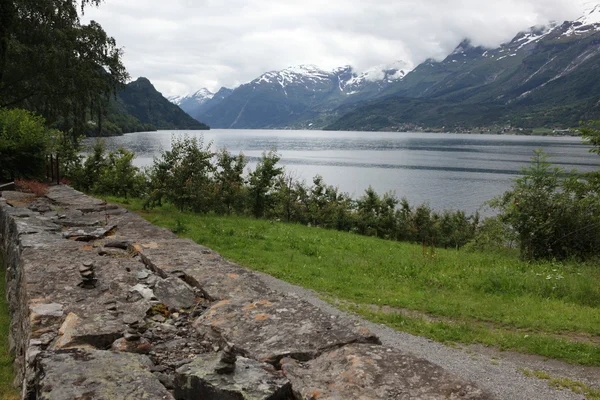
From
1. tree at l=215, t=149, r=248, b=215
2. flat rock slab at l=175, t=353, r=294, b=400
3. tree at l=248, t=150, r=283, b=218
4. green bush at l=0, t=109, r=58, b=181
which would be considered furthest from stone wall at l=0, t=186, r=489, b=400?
tree at l=248, t=150, r=283, b=218

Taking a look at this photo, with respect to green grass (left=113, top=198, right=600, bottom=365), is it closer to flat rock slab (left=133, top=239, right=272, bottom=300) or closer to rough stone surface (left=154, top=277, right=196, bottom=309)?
flat rock slab (left=133, top=239, right=272, bottom=300)

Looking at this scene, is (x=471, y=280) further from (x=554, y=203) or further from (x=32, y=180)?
(x=32, y=180)

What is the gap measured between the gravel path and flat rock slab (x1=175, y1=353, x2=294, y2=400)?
3486 mm

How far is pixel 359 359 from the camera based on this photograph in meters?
3.67

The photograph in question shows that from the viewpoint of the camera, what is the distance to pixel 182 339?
4.29m

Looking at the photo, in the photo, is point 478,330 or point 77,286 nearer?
point 77,286

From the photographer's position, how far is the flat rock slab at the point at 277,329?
3.97 m

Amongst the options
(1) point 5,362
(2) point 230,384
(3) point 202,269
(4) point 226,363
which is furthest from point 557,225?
(1) point 5,362

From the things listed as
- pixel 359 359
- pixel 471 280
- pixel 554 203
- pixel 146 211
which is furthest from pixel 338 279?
pixel 146 211

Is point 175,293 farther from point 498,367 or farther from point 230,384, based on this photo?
point 498,367

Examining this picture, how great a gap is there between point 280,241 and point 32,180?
31.7 ft

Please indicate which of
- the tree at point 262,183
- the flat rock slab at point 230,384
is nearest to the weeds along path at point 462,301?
the flat rock slab at point 230,384

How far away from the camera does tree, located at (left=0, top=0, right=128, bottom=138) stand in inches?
853

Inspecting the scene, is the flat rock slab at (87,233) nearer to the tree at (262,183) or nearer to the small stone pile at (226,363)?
the small stone pile at (226,363)
